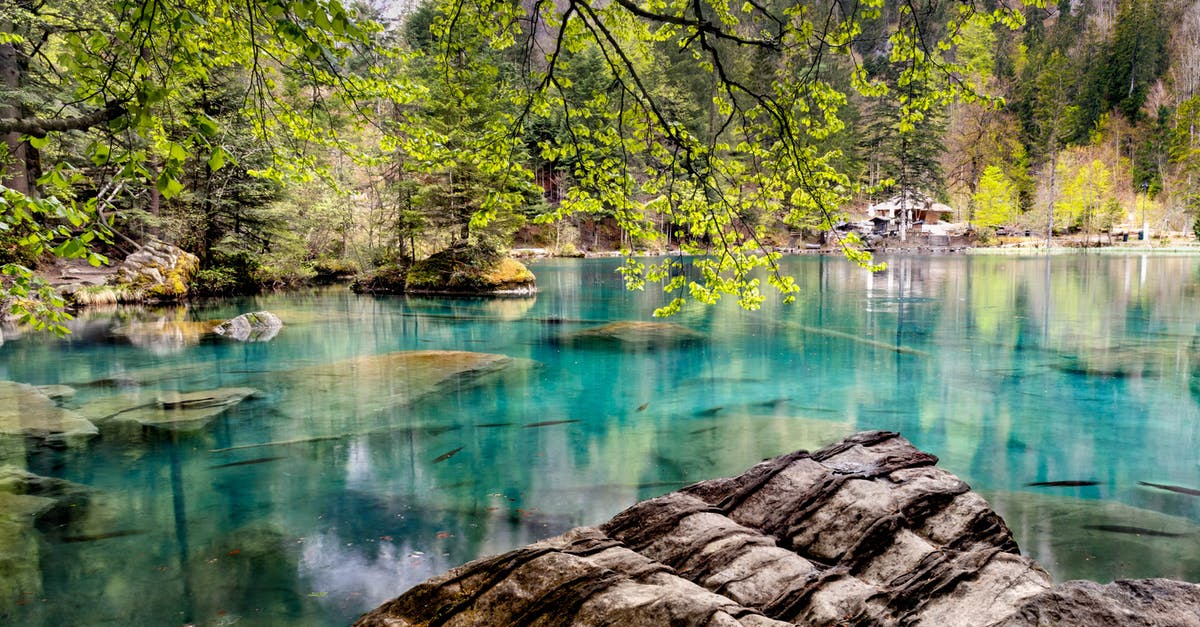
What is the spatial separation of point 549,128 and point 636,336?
27.8 m

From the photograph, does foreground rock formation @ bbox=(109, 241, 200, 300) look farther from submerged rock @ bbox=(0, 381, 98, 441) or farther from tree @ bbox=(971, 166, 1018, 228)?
tree @ bbox=(971, 166, 1018, 228)

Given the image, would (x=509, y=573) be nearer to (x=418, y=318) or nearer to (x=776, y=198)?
(x=776, y=198)

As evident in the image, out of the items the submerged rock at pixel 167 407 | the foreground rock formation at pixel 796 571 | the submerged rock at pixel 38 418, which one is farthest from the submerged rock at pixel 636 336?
the foreground rock formation at pixel 796 571

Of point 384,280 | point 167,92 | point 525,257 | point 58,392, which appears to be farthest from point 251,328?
point 525,257

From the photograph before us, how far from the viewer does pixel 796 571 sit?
367cm

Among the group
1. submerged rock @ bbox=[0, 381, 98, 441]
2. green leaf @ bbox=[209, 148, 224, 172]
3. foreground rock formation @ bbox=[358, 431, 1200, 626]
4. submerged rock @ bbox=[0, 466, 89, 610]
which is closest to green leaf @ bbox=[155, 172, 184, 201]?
green leaf @ bbox=[209, 148, 224, 172]

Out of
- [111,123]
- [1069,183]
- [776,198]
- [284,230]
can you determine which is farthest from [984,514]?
[1069,183]

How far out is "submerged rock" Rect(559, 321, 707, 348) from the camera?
16.5 meters

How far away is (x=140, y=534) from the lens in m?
5.91

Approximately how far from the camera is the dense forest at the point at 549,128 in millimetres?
4113

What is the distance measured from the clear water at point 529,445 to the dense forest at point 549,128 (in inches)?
102

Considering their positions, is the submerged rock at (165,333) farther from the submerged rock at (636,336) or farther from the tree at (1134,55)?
the tree at (1134,55)

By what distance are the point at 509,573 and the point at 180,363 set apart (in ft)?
46.6

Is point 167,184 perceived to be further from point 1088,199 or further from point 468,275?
point 1088,199
